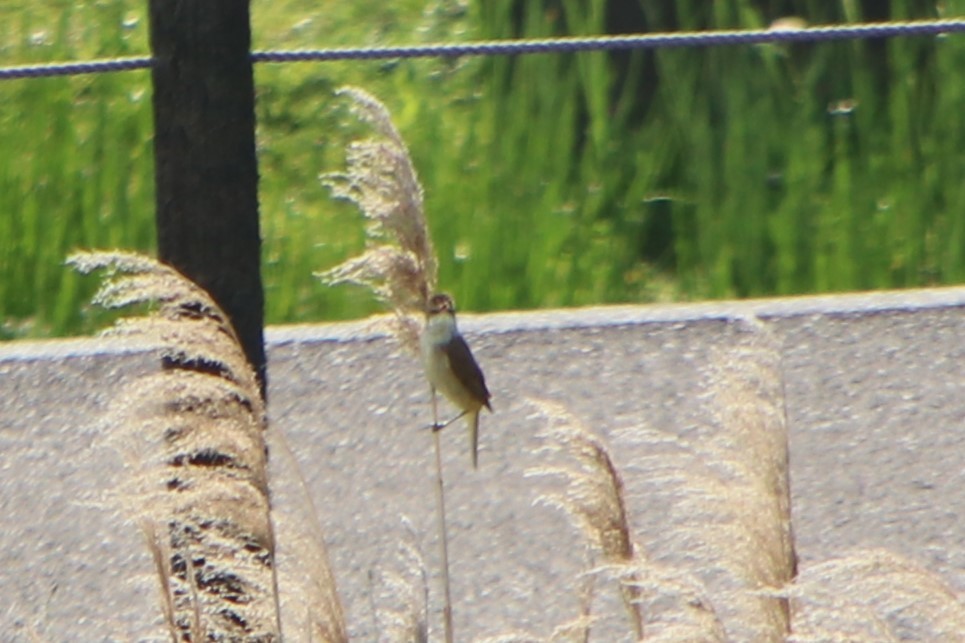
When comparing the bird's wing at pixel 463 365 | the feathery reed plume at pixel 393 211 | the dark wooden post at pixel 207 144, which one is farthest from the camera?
the dark wooden post at pixel 207 144

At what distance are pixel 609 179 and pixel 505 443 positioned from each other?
1.13 m

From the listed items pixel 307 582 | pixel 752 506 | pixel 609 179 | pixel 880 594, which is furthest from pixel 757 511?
pixel 609 179

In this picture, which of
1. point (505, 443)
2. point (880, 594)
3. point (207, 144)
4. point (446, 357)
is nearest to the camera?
point (880, 594)

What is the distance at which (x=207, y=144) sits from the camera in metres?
2.49

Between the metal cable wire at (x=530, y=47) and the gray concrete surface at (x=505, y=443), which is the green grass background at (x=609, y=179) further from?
the metal cable wire at (x=530, y=47)

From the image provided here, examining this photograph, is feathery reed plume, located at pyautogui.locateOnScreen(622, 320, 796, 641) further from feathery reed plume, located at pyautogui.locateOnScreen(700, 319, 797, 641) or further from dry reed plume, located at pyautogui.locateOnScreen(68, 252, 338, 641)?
dry reed plume, located at pyautogui.locateOnScreen(68, 252, 338, 641)

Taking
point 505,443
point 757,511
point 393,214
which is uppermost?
point 393,214

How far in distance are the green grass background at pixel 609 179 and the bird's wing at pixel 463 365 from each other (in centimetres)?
253

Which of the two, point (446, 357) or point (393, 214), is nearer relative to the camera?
point (393, 214)

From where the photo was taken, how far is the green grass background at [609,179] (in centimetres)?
507

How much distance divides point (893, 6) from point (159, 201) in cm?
348

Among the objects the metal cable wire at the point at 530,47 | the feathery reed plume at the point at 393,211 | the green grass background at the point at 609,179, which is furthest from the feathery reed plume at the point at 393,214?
the green grass background at the point at 609,179

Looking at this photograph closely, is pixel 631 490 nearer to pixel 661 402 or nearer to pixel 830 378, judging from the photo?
pixel 661 402

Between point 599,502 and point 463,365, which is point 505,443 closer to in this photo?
point 463,365
